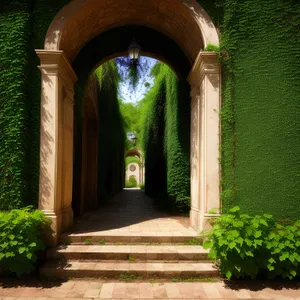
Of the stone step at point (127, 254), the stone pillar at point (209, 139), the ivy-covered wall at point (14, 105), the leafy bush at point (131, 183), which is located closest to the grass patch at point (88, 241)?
the stone step at point (127, 254)

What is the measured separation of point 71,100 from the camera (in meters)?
6.26

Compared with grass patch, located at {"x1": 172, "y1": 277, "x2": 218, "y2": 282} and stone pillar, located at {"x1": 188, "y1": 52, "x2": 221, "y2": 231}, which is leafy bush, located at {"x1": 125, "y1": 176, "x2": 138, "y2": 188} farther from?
grass patch, located at {"x1": 172, "y1": 277, "x2": 218, "y2": 282}

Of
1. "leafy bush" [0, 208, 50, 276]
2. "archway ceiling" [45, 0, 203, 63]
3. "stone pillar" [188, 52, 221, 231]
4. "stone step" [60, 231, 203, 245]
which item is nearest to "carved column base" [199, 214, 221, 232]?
"stone pillar" [188, 52, 221, 231]

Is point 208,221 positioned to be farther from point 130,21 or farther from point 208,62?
point 130,21

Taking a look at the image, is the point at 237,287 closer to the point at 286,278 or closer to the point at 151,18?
the point at 286,278

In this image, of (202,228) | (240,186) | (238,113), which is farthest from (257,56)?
(202,228)

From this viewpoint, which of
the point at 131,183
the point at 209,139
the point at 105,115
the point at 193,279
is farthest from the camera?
the point at 131,183

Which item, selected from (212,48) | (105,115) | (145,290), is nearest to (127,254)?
(145,290)

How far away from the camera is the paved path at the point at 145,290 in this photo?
12.9 ft

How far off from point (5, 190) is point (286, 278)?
4.89 m

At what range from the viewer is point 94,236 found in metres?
5.22

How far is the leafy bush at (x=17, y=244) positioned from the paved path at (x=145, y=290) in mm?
283

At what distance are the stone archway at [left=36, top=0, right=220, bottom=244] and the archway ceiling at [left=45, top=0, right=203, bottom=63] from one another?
20mm

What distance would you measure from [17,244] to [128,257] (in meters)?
1.73
